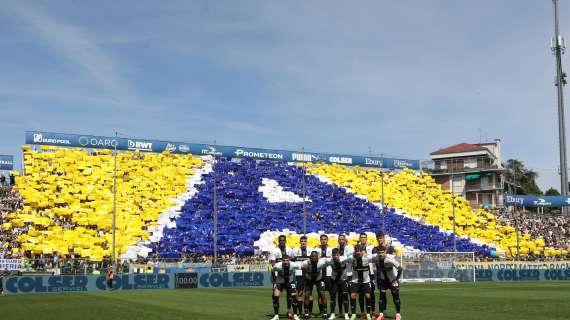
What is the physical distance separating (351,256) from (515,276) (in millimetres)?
39157

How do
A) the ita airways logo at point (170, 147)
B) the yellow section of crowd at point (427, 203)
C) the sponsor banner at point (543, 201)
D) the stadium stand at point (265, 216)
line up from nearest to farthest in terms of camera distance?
the stadium stand at point (265, 216) < the yellow section of crowd at point (427, 203) < the ita airways logo at point (170, 147) < the sponsor banner at point (543, 201)

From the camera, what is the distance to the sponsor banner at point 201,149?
71.1 meters

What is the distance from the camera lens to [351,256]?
18.0 m

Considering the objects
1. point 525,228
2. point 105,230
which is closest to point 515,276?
point 525,228

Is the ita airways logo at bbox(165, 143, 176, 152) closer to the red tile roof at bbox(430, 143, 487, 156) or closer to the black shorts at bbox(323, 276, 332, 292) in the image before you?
the red tile roof at bbox(430, 143, 487, 156)

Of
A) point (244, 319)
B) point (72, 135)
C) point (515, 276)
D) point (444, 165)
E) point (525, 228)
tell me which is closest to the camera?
point (244, 319)

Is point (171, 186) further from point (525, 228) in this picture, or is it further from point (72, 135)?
point (525, 228)

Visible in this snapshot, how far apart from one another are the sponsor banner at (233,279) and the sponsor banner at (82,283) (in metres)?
2.38

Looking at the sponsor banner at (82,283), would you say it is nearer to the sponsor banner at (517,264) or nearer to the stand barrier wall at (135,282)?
the stand barrier wall at (135,282)

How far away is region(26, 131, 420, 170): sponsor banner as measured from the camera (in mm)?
71062

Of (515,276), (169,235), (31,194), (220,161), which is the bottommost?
(515,276)

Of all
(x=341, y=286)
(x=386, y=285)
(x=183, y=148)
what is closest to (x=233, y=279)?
(x=341, y=286)

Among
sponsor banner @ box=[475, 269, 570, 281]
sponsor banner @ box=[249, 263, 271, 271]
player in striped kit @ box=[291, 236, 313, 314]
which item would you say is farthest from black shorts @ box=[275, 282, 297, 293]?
sponsor banner @ box=[475, 269, 570, 281]

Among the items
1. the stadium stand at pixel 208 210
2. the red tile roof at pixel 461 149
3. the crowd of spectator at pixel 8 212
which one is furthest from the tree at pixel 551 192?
the crowd of spectator at pixel 8 212
